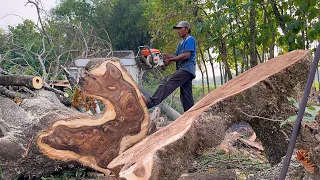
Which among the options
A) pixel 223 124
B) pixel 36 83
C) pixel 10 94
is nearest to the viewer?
pixel 223 124

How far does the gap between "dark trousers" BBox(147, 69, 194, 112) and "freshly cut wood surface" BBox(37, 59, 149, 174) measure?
0.44 meters

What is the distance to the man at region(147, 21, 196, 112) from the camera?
15.9 feet

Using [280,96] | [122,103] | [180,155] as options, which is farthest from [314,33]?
[180,155]

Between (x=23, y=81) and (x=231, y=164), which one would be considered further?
(x=23, y=81)

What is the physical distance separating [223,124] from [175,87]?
7.10ft

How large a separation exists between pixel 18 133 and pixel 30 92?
2.28m

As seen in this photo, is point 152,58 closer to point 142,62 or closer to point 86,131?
point 142,62

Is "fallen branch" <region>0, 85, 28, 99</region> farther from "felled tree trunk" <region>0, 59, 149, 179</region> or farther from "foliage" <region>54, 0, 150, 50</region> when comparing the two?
"foliage" <region>54, 0, 150, 50</region>

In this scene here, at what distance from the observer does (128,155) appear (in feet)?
9.33

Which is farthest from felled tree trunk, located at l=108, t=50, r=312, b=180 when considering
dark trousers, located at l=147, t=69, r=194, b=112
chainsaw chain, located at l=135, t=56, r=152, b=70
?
chainsaw chain, located at l=135, t=56, r=152, b=70

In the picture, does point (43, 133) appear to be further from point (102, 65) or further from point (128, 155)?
point (128, 155)

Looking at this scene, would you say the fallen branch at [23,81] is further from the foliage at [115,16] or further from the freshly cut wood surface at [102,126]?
the foliage at [115,16]

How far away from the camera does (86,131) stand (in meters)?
4.05

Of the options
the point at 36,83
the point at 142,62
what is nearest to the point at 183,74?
the point at 142,62
